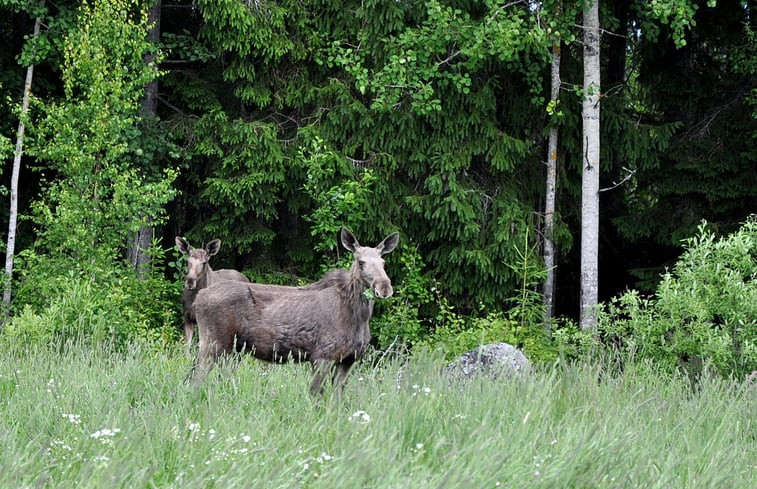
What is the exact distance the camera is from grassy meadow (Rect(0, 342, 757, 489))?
12.9 feet

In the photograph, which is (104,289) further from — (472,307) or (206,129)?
(472,307)

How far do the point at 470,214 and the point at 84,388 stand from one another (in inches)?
401

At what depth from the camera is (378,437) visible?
441 centimetres

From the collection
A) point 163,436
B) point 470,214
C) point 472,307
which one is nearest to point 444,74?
point 470,214

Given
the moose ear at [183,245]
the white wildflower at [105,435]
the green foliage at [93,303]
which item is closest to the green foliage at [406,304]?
the moose ear at [183,245]

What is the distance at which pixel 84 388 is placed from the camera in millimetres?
6461

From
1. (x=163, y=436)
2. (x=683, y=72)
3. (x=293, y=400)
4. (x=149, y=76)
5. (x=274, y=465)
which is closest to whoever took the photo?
(x=274, y=465)

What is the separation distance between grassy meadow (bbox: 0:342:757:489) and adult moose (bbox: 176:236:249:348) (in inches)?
272

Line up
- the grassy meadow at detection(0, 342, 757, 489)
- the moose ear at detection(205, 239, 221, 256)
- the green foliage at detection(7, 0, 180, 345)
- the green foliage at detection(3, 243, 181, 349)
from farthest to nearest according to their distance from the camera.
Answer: the green foliage at detection(7, 0, 180, 345) < the moose ear at detection(205, 239, 221, 256) < the green foliage at detection(3, 243, 181, 349) < the grassy meadow at detection(0, 342, 757, 489)

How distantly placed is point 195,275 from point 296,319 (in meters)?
5.56

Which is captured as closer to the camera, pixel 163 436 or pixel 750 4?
pixel 163 436

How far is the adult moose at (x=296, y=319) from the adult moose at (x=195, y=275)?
497cm

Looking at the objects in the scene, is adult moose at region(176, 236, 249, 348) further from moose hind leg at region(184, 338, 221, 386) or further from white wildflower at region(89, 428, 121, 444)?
white wildflower at region(89, 428, 121, 444)

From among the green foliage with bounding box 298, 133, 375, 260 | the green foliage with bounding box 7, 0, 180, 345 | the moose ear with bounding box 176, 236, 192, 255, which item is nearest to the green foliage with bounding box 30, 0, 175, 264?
the green foliage with bounding box 7, 0, 180, 345
